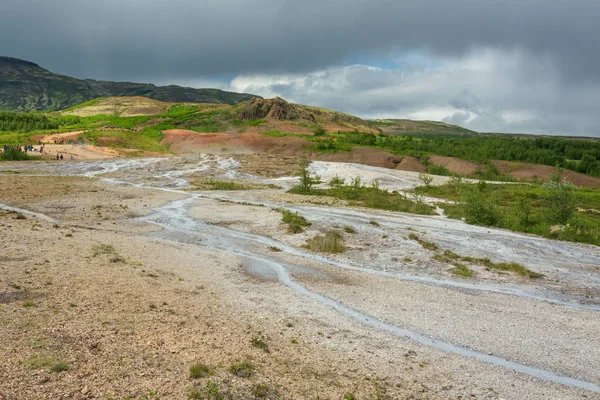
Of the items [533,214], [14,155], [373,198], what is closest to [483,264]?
[533,214]

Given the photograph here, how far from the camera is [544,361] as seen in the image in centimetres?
1226

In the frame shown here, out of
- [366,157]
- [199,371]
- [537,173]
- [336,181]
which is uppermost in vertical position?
[366,157]

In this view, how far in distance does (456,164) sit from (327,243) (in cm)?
5958

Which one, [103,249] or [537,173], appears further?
[537,173]

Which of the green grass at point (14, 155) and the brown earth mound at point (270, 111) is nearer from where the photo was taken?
the green grass at point (14, 155)

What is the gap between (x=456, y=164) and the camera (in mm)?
79000

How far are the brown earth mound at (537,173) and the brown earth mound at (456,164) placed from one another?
5556mm

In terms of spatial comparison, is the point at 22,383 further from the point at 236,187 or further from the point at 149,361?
the point at 236,187

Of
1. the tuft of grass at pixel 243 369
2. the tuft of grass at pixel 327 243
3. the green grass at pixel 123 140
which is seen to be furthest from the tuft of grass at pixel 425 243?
the green grass at pixel 123 140

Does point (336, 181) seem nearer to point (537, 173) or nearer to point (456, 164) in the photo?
point (456, 164)

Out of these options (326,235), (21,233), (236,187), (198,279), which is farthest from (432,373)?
(236,187)

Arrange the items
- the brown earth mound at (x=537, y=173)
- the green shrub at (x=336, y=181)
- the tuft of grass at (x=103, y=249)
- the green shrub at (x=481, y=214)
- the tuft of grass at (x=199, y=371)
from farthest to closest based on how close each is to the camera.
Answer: the brown earth mound at (x=537, y=173), the green shrub at (x=336, y=181), the green shrub at (x=481, y=214), the tuft of grass at (x=103, y=249), the tuft of grass at (x=199, y=371)

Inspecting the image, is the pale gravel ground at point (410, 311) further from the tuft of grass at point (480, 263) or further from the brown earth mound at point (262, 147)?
the brown earth mound at point (262, 147)

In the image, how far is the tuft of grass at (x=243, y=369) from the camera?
1012cm
